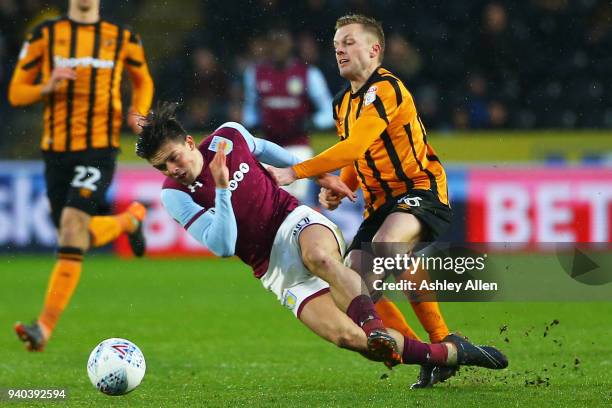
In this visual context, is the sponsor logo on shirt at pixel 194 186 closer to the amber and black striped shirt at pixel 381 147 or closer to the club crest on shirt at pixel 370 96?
the amber and black striped shirt at pixel 381 147

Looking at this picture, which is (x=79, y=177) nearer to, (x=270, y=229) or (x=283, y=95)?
(x=270, y=229)

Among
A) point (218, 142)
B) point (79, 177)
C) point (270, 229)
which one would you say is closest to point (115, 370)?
point (270, 229)

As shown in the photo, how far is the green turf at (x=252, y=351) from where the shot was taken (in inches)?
204

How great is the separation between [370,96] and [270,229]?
2.69 ft

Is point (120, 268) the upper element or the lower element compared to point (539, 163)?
lower

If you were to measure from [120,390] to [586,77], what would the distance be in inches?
363

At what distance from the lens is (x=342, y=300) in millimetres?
5242

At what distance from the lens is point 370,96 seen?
18.1 feet

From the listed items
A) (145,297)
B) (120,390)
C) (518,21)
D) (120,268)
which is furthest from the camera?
(518,21)

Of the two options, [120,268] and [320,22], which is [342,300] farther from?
[320,22]

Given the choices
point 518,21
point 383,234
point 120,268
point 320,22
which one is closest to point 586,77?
point 518,21

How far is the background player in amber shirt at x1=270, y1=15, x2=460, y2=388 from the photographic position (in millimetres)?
5492

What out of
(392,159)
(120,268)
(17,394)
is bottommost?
(120,268)

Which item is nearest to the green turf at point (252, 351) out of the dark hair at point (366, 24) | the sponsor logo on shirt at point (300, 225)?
the sponsor logo on shirt at point (300, 225)
